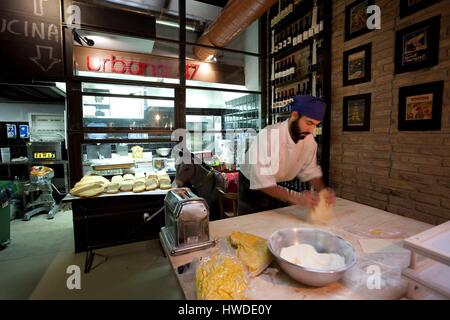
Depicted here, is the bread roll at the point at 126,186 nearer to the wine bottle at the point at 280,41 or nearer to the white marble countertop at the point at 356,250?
the white marble countertop at the point at 356,250

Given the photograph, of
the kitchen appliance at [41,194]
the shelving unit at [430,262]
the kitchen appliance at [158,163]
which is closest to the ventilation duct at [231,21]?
the kitchen appliance at [158,163]

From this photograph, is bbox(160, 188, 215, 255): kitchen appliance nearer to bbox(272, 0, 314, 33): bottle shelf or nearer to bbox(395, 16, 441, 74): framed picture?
bbox(395, 16, 441, 74): framed picture

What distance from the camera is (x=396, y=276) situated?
0.88m

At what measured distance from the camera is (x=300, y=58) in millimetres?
3189

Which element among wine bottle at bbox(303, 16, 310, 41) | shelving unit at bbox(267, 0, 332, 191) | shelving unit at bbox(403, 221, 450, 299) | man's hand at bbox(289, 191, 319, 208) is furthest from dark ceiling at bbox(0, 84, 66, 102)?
shelving unit at bbox(403, 221, 450, 299)

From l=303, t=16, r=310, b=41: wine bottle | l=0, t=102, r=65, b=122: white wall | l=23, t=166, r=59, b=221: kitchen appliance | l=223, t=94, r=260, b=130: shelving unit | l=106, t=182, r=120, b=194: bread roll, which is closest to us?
l=106, t=182, r=120, b=194: bread roll

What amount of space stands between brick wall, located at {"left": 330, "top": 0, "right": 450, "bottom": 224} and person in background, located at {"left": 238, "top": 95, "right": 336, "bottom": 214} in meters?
0.81

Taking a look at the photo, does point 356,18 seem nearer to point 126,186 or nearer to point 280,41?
point 280,41

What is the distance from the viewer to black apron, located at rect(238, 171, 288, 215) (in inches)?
78.0

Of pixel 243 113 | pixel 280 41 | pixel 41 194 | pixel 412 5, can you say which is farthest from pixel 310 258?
pixel 41 194

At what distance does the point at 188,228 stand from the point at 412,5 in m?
2.49

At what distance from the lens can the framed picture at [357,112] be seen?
91.2 inches

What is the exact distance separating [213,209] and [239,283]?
2.34 m

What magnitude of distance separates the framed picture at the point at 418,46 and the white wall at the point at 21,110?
25.6 ft
